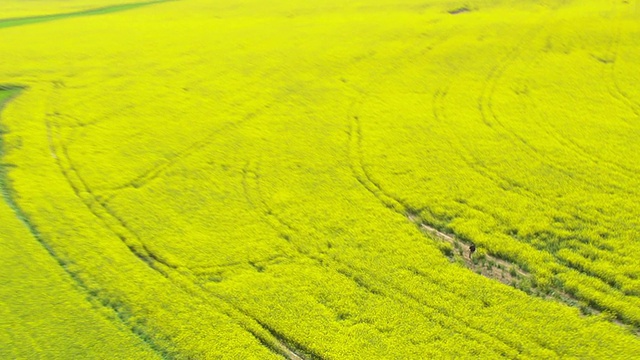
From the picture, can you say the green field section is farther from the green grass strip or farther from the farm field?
the green grass strip

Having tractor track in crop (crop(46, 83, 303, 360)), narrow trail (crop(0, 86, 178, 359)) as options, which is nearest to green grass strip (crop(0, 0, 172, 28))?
tractor track in crop (crop(46, 83, 303, 360))

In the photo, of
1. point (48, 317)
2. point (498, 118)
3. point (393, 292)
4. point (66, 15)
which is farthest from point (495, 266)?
point (66, 15)

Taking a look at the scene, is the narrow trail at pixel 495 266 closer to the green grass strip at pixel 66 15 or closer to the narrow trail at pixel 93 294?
the narrow trail at pixel 93 294

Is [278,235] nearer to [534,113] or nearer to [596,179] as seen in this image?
[596,179]

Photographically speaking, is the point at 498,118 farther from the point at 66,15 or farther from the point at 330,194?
the point at 66,15

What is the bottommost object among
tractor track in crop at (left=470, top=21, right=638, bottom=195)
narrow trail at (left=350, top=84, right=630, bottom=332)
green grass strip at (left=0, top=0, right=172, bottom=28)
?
narrow trail at (left=350, top=84, right=630, bottom=332)

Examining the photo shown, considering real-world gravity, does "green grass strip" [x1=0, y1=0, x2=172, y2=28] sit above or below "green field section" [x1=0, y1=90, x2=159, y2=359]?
above

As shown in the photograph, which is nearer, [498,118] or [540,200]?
[540,200]

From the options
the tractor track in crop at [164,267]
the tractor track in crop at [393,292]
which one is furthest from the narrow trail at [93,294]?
the tractor track in crop at [393,292]

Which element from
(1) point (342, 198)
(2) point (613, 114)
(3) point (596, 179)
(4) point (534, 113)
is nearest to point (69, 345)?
(1) point (342, 198)
